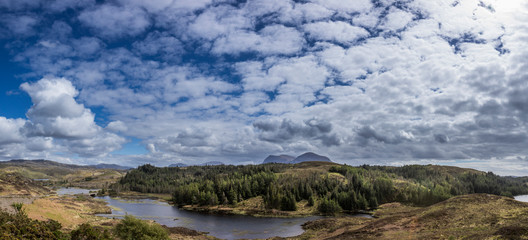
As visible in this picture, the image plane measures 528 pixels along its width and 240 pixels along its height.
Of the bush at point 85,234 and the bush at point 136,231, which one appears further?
the bush at point 136,231

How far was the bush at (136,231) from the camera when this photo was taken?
2127 inches

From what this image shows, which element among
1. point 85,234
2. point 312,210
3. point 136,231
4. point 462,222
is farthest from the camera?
Result: point 312,210

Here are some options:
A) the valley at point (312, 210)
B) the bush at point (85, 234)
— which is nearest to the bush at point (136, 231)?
the bush at point (85, 234)

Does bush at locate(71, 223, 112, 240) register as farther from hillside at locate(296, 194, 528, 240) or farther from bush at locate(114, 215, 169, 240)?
hillside at locate(296, 194, 528, 240)

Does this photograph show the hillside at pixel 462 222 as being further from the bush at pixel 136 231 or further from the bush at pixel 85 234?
the bush at pixel 85 234

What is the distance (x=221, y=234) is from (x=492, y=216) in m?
66.7

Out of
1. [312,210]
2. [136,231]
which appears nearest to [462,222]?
[136,231]

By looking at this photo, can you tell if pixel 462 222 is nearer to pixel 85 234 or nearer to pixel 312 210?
pixel 85 234

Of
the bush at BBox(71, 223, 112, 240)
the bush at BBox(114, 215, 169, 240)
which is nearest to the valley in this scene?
the bush at BBox(71, 223, 112, 240)

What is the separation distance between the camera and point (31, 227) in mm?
51531

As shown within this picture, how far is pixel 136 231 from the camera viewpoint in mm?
54188

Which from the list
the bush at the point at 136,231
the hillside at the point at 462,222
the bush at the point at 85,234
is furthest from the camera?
the bush at the point at 136,231

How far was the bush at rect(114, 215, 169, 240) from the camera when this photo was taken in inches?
2127

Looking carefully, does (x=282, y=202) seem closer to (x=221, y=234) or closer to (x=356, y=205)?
(x=356, y=205)
